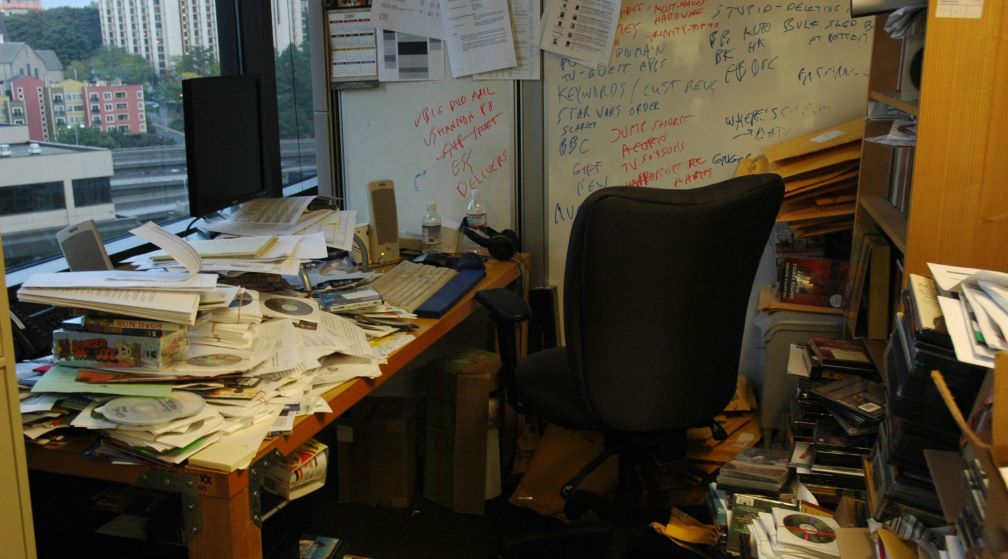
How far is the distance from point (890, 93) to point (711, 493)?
3.73 ft

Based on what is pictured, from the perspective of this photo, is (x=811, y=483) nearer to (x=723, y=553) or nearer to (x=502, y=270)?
(x=723, y=553)

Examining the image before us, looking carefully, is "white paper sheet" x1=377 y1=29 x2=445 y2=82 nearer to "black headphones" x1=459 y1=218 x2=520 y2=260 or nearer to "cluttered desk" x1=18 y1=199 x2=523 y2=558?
"black headphones" x1=459 y1=218 x2=520 y2=260

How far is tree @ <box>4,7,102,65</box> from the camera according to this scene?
2268 millimetres

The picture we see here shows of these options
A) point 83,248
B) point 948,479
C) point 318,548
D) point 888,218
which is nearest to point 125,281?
point 83,248

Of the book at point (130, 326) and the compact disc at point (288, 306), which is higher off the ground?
the book at point (130, 326)

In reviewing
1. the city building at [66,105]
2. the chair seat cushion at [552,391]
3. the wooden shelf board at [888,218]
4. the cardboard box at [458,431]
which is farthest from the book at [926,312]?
the city building at [66,105]

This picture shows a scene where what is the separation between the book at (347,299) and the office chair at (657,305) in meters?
0.48

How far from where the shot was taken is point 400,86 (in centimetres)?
317

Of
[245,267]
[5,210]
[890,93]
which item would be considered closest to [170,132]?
[5,210]

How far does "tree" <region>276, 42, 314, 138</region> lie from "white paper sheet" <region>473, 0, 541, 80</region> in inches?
32.3

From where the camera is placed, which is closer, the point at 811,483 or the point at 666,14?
the point at 811,483

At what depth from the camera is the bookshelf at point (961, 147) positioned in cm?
174

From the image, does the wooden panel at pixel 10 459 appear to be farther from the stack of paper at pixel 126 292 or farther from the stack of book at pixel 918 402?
the stack of book at pixel 918 402

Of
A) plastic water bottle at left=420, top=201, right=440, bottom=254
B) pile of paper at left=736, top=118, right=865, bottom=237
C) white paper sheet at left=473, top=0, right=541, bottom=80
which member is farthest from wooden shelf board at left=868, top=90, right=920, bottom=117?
plastic water bottle at left=420, top=201, right=440, bottom=254
